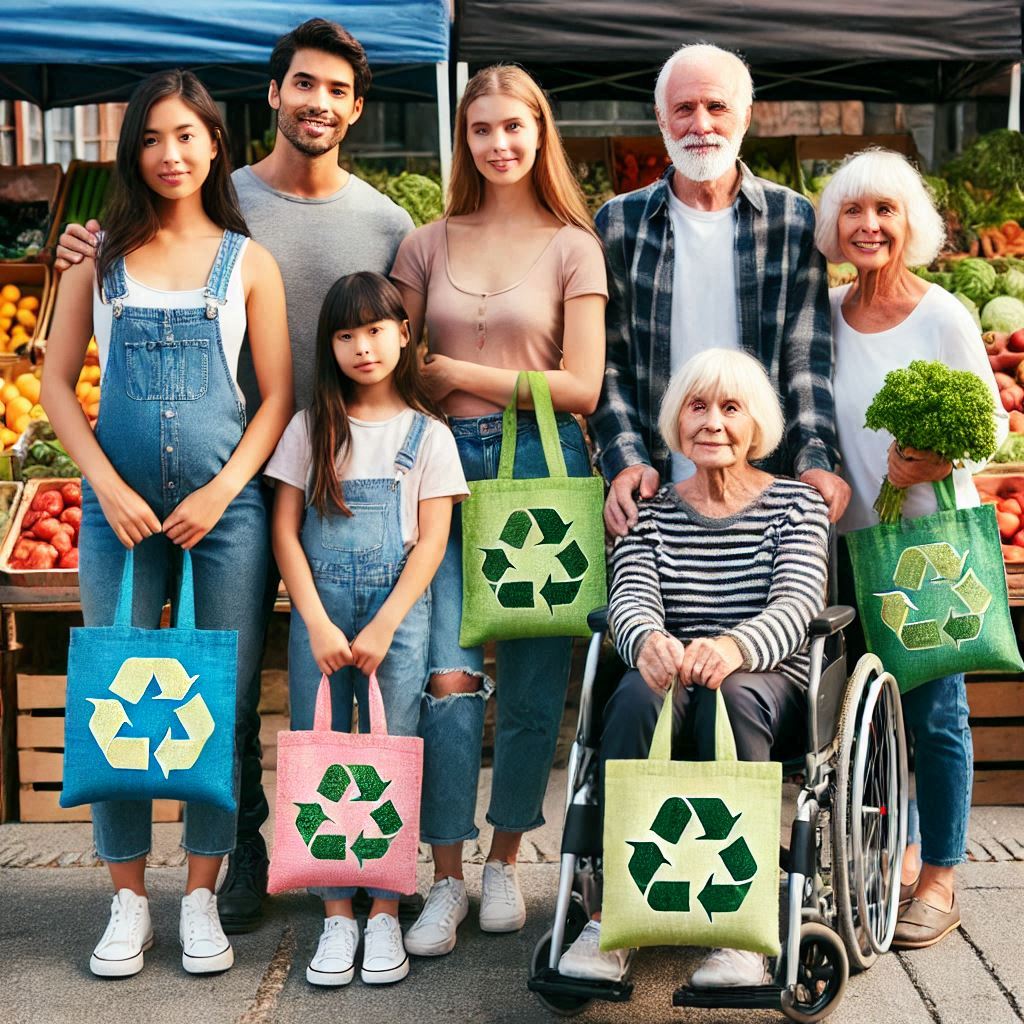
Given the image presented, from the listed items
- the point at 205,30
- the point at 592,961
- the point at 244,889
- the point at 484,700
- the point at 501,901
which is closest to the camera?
the point at 592,961

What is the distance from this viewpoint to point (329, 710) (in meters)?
3.25

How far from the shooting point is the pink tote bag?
321 cm

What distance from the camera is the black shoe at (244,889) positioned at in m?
3.63

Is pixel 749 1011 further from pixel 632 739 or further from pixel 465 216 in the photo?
pixel 465 216

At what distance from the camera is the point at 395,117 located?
1195cm

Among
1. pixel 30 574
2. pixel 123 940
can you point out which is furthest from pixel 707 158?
pixel 30 574

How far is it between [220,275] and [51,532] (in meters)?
1.96

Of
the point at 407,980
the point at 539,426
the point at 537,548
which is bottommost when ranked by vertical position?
the point at 407,980

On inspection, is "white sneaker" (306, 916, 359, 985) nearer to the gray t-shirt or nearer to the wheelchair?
the wheelchair

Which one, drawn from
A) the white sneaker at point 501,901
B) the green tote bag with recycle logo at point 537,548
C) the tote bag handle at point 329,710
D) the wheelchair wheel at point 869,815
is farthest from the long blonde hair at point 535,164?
the white sneaker at point 501,901

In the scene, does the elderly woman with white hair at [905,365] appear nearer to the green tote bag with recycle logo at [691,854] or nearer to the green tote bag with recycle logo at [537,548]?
the green tote bag with recycle logo at [537,548]

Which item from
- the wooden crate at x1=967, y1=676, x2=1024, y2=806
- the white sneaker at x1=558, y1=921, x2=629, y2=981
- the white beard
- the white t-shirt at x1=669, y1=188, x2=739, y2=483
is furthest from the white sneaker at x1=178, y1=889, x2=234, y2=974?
the wooden crate at x1=967, y1=676, x2=1024, y2=806

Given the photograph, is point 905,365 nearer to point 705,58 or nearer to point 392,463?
point 705,58

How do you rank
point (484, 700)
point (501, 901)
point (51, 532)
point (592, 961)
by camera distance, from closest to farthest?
point (592, 961), point (484, 700), point (501, 901), point (51, 532)
